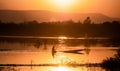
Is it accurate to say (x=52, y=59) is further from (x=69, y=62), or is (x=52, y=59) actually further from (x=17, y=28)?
(x=17, y=28)

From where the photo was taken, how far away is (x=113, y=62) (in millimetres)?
19016

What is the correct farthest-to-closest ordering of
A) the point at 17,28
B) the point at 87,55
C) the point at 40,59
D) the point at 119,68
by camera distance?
1. the point at 17,28
2. the point at 87,55
3. the point at 40,59
4. the point at 119,68

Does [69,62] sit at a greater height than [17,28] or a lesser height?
lesser

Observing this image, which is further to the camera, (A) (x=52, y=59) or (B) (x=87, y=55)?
(B) (x=87, y=55)

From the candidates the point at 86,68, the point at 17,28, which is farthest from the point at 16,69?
the point at 17,28

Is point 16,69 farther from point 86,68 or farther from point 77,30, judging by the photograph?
point 77,30

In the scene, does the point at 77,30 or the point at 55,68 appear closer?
the point at 55,68

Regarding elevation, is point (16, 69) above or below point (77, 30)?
below

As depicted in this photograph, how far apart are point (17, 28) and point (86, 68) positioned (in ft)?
127

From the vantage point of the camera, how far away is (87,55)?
75.6 ft

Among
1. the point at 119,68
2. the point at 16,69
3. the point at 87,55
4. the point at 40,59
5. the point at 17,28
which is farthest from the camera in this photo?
the point at 17,28

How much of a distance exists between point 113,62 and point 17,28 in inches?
1482

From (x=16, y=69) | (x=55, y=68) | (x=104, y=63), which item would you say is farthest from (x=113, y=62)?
(x=16, y=69)

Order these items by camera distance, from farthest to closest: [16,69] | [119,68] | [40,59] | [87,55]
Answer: [87,55] < [40,59] < [119,68] < [16,69]
